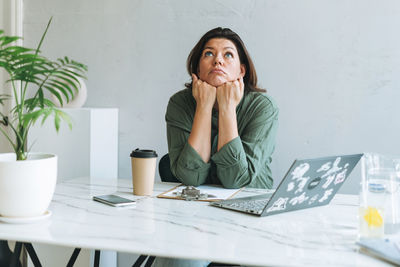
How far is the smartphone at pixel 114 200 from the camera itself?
1344 mm

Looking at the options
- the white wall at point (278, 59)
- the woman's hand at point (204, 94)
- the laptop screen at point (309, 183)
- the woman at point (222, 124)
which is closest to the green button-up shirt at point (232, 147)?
the woman at point (222, 124)

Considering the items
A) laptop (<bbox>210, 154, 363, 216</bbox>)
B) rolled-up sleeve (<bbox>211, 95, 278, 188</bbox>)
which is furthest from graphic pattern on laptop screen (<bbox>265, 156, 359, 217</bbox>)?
rolled-up sleeve (<bbox>211, 95, 278, 188</bbox>)

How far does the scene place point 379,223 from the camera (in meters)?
1.04

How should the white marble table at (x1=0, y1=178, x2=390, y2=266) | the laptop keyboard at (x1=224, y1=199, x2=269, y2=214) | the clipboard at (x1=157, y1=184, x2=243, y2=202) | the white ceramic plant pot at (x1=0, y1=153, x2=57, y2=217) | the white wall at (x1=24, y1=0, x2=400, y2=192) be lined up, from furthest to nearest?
1. the white wall at (x1=24, y1=0, x2=400, y2=192)
2. the clipboard at (x1=157, y1=184, x2=243, y2=202)
3. the laptop keyboard at (x1=224, y1=199, x2=269, y2=214)
4. the white ceramic plant pot at (x1=0, y1=153, x2=57, y2=217)
5. the white marble table at (x1=0, y1=178, x2=390, y2=266)

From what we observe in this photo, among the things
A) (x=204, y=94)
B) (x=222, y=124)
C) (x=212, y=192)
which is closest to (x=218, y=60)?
(x=204, y=94)

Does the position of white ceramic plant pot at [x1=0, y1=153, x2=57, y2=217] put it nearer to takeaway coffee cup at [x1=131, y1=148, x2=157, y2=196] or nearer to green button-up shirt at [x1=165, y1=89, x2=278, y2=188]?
takeaway coffee cup at [x1=131, y1=148, x2=157, y2=196]

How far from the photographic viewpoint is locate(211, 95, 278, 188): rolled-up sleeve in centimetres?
170

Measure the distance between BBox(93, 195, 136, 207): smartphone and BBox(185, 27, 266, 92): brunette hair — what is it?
93cm

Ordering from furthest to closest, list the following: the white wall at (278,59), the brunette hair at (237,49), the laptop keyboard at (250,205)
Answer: the white wall at (278,59), the brunette hair at (237,49), the laptop keyboard at (250,205)

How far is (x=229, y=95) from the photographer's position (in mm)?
1870

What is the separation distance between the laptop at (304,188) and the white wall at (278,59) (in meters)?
1.22

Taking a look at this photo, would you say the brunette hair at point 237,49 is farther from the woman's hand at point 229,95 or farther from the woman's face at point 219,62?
the woman's hand at point 229,95

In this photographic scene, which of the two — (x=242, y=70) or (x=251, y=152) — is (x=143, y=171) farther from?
(x=242, y=70)

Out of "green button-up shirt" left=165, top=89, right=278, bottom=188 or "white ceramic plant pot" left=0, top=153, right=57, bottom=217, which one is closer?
"white ceramic plant pot" left=0, top=153, right=57, bottom=217
